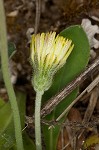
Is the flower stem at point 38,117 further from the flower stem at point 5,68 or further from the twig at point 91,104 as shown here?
the twig at point 91,104

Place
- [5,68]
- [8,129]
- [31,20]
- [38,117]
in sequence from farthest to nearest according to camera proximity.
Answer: [31,20]
[8,129]
[38,117]
[5,68]

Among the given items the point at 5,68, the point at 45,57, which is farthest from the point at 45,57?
the point at 5,68

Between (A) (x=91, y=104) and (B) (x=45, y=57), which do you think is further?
(A) (x=91, y=104)

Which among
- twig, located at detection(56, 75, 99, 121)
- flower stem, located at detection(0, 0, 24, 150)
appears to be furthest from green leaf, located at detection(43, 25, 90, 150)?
flower stem, located at detection(0, 0, 24, 150)

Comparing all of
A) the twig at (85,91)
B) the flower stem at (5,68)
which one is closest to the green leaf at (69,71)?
the twig at (85,91)

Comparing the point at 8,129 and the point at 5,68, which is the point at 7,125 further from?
the point at 5,68
